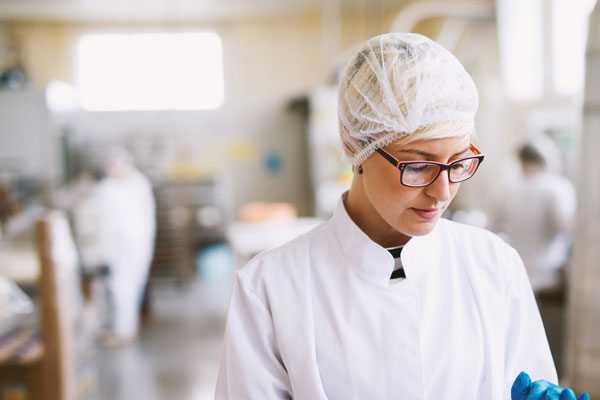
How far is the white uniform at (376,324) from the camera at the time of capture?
104 centimetres

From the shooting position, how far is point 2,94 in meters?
5.73

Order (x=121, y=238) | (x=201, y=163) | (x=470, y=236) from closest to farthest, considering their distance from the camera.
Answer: (x=470, y=236)
(x=121, y=238)
(x=201, y=163)

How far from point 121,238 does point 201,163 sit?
2.89m

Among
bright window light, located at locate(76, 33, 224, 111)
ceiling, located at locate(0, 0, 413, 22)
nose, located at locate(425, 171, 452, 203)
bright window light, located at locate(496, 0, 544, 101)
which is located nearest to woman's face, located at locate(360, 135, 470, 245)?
nose, located at locate(425, 171, 452, 203)

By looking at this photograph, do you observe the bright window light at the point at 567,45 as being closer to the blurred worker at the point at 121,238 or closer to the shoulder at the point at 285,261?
the blurred worker at the point at 121,238

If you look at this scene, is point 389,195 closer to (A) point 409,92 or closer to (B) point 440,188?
(B) point 440,188

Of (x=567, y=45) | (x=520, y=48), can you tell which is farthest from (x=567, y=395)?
(x=520, y=48)

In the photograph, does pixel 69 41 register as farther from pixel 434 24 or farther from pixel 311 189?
pixel 434 24

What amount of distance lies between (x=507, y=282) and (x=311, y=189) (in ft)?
22.2

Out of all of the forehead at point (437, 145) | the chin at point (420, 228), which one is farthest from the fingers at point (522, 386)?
the forehead at point (437, 145)

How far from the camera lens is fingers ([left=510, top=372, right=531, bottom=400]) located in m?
1.01

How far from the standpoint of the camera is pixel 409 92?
972 millimetres

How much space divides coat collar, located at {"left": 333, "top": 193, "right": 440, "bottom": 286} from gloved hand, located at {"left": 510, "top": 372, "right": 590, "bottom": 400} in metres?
0.28

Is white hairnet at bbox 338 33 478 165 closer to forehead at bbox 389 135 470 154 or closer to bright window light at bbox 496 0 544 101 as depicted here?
forehead at bbox 389 135 470 154
